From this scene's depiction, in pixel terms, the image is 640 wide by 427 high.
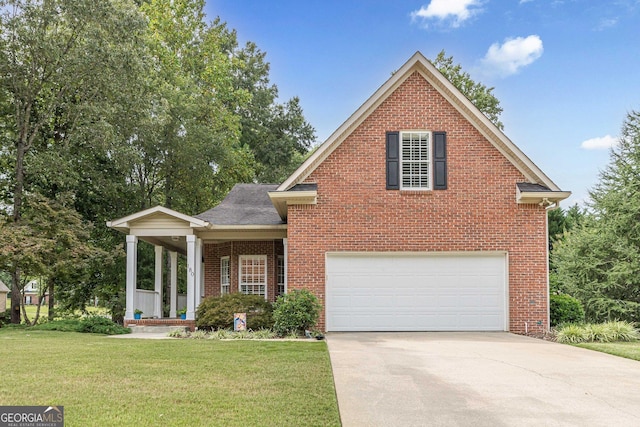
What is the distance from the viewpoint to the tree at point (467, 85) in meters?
32.8

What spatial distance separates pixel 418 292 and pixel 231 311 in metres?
4.96

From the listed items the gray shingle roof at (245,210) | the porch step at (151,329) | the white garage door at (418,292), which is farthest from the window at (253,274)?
the white garage door at (418,292)

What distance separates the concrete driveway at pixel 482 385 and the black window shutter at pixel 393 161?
476 cm

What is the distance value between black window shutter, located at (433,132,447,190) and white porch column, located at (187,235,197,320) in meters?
6.99

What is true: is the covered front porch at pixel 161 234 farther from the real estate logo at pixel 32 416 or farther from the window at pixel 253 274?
the real estate logo at pixel 32 416

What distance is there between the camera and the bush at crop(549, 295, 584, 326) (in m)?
16.4

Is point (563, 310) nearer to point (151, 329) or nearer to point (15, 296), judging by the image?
point (151, 329)

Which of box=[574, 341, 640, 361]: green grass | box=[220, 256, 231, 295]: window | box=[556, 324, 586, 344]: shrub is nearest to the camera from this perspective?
box=[574, 341, 640, 361]: green grass

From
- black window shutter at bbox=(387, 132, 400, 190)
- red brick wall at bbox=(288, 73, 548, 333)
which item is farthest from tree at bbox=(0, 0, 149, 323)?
black window shutter at bbox=(387, 132, 400, 190)

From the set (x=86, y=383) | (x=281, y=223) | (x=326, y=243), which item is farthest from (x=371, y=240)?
(x=86, y=383)

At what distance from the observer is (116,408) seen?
19.8 ft

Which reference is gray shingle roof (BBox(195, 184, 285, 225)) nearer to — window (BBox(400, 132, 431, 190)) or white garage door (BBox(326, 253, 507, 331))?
white garage door (BBox(326, 253, 507, 331))

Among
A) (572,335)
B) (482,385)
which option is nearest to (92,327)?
(482,385)

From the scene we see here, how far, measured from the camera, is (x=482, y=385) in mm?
7625
